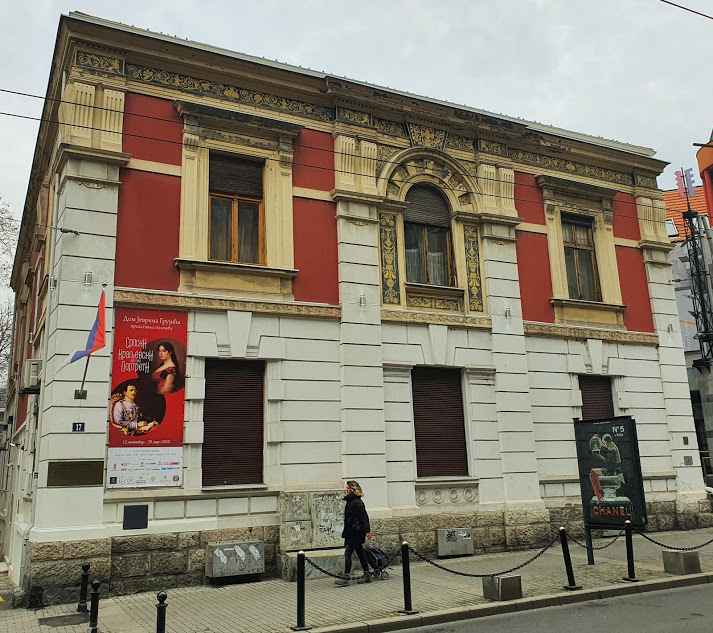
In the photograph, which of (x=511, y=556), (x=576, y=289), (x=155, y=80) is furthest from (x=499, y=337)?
(x=155, y=80)

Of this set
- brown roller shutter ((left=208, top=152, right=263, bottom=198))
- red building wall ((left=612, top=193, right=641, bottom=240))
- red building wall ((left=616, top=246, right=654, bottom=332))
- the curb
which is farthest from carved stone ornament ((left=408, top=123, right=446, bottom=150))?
the curb

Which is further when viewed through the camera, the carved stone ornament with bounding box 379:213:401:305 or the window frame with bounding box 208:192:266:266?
the carved stone ornament with bounding box 379:213:401:305

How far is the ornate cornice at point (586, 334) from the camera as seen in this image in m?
17.1

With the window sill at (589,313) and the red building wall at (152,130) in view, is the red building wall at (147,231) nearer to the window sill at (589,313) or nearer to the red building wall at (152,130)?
the red building wall at (152,130)

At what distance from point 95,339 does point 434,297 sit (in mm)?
7753

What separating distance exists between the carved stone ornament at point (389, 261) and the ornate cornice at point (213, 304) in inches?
54.9

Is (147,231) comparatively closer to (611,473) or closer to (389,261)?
(389,261)

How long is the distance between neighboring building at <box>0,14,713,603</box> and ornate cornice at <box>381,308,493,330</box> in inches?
2.0

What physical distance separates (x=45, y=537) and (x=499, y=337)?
10.4 m

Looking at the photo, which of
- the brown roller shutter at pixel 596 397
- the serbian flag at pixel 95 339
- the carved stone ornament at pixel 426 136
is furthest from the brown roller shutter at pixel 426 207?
the serbian flag at pixel 95 339

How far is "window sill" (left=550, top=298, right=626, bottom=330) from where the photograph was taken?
17.7 m

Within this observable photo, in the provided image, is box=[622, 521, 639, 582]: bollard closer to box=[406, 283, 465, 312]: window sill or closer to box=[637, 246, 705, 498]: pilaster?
box=[406, 283, 465, 312]: window sill

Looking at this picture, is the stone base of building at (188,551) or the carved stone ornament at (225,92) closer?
the stone base of building at (188,551)

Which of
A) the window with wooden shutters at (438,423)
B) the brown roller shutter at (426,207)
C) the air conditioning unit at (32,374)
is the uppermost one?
the brown roller shutter at (426,207)
